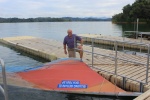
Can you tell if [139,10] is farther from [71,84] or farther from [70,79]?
[71,84]

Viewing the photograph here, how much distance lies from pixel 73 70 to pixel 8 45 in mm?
16391

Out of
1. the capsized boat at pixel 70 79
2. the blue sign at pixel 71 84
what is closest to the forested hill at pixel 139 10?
the capsized boat at pixel 70 79

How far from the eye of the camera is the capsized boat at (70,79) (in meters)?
7.57

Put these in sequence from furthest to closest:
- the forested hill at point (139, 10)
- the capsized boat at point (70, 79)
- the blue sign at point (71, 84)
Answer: the forested hill at point (139, 10), the blue sign at point (71, 84), the capsized boat at point (70, 79)

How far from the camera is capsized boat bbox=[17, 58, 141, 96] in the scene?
757 cm

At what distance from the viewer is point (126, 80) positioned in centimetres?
785

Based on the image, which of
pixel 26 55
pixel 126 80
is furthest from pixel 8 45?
pixel 126 80

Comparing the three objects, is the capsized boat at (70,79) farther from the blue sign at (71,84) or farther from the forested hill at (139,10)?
the forested hill at (139,10)

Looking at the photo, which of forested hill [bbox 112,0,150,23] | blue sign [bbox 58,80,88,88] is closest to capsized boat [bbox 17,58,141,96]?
blue sign [bbox 58,80,88,88]

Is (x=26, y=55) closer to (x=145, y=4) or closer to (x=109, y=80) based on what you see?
(x=109, y=80)

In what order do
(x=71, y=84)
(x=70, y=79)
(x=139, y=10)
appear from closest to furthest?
(x=71, y=84) < (x=70, y=79) < (x=139, y=10)

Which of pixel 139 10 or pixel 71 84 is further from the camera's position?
pixel 139 10

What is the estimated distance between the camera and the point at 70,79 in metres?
7.89

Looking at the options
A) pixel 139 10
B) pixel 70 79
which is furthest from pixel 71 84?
pixel 139 10
